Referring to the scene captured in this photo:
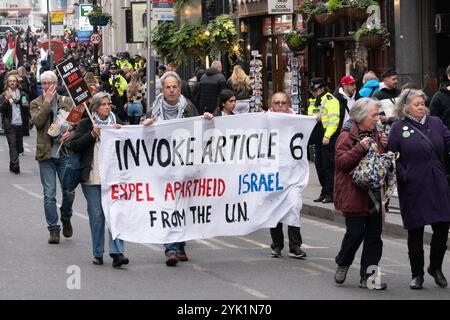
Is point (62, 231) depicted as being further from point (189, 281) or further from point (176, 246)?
point (189, 281)

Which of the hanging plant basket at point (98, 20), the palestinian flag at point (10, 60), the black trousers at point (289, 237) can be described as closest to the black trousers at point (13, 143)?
the black trousers at point (289, 237)

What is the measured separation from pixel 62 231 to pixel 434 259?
524 centimetres

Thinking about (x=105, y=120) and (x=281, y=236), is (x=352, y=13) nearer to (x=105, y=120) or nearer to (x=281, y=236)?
(x=281, y=236)

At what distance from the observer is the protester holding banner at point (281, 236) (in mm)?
13133

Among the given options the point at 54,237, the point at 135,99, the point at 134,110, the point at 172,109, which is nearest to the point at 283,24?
the point at 135,99

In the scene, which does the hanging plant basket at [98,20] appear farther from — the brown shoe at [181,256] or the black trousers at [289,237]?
the brown shoe at [181,256]

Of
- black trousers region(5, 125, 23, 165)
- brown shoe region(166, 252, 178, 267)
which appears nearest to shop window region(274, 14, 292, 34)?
black trousers region(5, 125, 23, 165)

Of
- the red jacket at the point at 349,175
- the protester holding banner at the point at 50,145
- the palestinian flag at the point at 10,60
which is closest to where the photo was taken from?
the red jacket at the point at 349,175

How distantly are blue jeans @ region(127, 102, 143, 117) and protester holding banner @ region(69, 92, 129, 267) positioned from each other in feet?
55.4

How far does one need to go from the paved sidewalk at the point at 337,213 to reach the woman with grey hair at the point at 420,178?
9.59ft

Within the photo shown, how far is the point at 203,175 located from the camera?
12.9 m

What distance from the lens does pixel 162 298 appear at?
1063 centimetres

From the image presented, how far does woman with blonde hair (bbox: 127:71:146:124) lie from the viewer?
1177 inches

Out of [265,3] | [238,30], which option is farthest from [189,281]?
[238,30]
